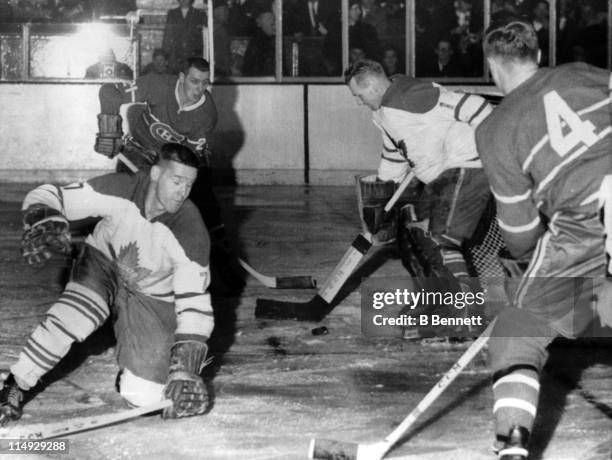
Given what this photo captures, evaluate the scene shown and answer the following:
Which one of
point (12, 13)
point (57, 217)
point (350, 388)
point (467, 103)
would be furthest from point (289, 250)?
point (12, 13)

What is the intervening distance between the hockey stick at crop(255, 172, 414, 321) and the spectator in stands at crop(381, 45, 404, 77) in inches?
234

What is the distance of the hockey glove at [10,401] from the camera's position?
180 inches

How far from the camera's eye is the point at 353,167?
12.2 metres

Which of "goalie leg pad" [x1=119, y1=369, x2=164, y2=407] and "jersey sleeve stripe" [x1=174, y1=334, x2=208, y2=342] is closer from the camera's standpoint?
"jersey sleeve stripe" [x1=174, y1=334, x2=208, y2=342]

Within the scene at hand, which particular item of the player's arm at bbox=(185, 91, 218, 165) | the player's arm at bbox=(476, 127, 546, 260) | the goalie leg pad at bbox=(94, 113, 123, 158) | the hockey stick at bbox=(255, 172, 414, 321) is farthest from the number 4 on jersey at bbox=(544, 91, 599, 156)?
the player's arm at bbox=(185, 91, 218, 165)

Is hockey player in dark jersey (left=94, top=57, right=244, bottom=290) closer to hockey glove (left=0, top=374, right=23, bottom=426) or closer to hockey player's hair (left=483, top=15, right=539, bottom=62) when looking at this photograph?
hockey glove (left=0, top=374, right=23, bottom=426)

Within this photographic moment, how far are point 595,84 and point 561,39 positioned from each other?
874 cm

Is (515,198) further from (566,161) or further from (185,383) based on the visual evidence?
(185,383)

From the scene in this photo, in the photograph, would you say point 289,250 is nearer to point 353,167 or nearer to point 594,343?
point 594,343

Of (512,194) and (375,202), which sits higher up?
(512,194)

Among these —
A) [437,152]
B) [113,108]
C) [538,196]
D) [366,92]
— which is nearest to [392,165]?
[437,152]

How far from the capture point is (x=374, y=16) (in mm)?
12234

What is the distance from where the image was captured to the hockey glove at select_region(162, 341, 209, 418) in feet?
15.0

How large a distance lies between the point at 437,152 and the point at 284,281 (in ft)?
5.09
